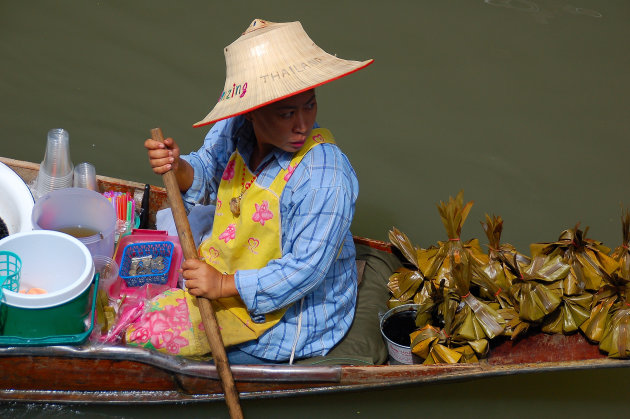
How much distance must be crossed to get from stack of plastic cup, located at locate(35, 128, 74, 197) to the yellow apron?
1033mm

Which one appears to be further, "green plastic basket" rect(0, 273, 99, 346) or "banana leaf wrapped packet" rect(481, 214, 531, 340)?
"banana leaf wrapped packet" rect(481, 214, 531, 340)

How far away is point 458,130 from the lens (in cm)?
580

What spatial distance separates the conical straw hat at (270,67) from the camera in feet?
9.34

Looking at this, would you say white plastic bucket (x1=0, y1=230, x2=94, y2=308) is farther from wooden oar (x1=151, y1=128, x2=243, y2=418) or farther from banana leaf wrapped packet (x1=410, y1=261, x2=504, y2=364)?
banana leaf wrapped packet (x1=410, y1=261, x2=504, y2=364)

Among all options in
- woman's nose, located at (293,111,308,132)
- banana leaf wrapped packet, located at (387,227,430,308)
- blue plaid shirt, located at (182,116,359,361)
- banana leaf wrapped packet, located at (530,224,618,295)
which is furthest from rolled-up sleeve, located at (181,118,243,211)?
banana leaf wrapped packet, located at (530,224,618,295)

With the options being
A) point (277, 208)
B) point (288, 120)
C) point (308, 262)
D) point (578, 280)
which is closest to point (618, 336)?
point (578, 280)

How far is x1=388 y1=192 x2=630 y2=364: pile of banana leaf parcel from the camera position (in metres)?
3.49

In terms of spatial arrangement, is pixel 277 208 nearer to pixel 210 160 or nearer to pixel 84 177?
pixel 210 160

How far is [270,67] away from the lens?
2.91m

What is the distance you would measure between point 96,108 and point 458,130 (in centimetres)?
290

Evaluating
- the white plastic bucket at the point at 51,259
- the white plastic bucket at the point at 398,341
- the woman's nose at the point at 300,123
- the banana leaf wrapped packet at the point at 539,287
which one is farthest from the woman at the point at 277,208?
the banana leaf wrapped packet at the point at 539,287

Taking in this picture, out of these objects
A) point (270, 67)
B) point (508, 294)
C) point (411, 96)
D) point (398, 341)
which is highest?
point (270, 67)

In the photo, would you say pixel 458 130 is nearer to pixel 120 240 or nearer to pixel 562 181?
pixel 562 181

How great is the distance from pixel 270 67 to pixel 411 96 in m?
3.36
